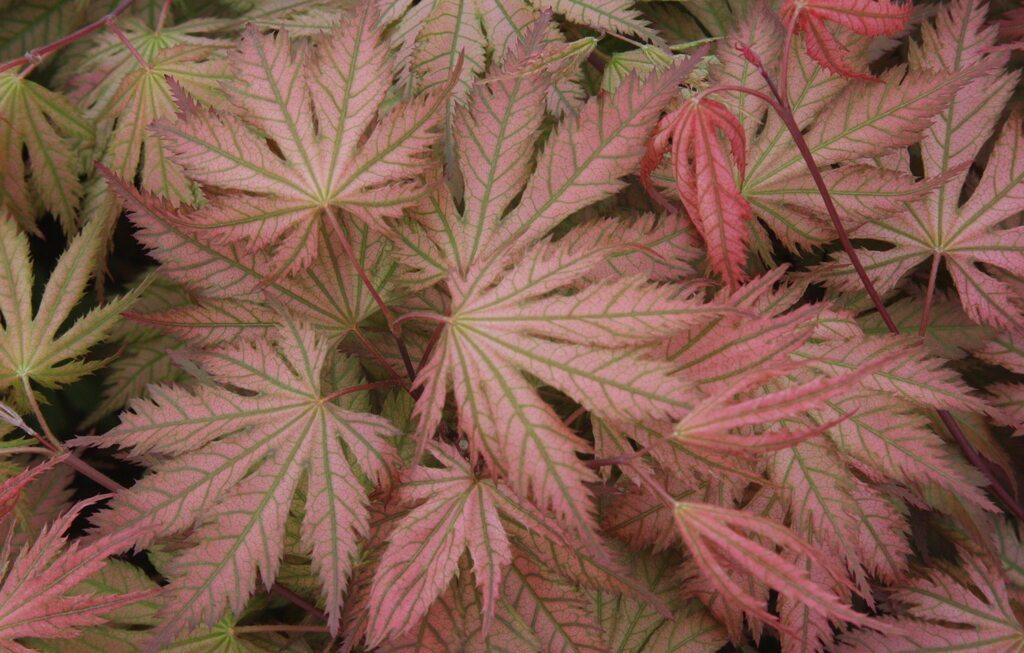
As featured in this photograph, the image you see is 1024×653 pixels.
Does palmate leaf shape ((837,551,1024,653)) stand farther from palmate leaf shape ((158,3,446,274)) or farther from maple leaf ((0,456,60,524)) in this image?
maple leaf ((0,456,60,524))

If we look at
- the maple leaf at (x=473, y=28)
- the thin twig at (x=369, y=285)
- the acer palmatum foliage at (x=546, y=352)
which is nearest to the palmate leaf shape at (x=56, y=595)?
the acer palmatum foliage at (x=546, y=352)

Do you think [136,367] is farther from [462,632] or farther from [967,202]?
[967,202]

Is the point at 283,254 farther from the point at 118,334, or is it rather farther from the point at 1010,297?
the point at 1010,297

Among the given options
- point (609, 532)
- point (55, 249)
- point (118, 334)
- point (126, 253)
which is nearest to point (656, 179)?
point (609, 532)

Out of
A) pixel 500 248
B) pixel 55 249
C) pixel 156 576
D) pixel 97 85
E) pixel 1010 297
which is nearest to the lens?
pixel 500 248

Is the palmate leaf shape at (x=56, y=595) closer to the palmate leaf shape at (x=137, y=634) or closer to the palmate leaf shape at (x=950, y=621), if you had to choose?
the palmate leaf shape at (x=137, y=634)

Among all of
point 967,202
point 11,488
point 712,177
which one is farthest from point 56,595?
point 967,202
